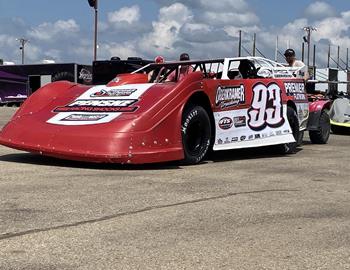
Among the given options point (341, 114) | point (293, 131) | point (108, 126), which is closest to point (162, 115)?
point (108, 126)

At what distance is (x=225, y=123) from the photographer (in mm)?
8547

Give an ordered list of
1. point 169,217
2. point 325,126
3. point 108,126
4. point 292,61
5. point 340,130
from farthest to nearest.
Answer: point 340,130 < point 292,61 < point 325,126 < point 108,126 < point 169,217

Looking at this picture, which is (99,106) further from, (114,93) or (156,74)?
(156,74)

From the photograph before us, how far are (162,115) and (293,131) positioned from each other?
3.76m

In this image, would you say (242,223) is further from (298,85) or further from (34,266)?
(298,85)

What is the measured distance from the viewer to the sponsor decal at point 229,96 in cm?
841

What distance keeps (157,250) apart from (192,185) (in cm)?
247

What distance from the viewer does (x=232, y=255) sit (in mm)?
3887

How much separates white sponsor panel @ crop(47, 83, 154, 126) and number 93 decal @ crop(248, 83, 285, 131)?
6.82ft

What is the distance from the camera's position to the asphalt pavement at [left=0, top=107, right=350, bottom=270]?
3789 millimetres

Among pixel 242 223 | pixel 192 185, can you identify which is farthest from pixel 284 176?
pixel 242 223

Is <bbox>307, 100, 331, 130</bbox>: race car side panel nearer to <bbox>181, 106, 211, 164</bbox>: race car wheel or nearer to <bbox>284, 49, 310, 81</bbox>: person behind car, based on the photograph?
<bbox>284, 49, 310, 81</bbox>: person behind car

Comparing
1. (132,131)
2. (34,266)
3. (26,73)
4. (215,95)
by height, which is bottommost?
(34,266)

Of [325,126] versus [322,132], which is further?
[325,126]
